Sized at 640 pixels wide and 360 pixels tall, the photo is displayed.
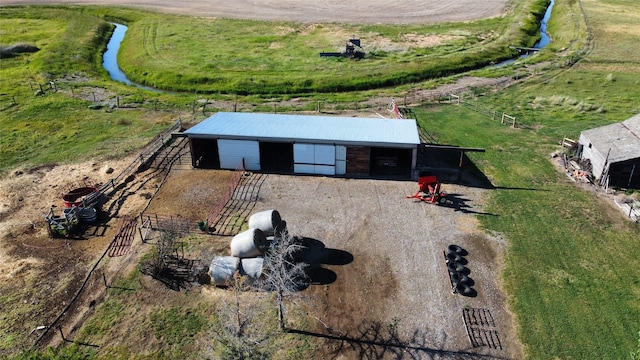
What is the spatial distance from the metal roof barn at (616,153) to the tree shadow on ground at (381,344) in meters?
19.0

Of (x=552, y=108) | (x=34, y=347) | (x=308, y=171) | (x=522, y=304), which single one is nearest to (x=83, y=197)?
(x=34, y=347)

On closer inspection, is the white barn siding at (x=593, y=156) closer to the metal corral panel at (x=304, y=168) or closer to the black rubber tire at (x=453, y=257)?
the black rubber tire at (x=453, y=257)

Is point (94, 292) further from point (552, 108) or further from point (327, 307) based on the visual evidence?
point (552, 108)

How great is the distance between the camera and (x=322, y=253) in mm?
26547

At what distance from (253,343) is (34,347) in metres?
9.90

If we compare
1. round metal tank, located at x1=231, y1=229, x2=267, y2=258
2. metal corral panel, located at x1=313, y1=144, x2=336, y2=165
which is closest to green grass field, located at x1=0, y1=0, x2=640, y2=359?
round metal tank, located at x1=231, y1=229, x2=267, y2=258

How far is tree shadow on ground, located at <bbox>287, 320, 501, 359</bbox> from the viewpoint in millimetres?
20422

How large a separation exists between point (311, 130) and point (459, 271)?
15.6m

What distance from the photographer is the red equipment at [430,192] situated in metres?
31.2

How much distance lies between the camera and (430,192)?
1232 inches

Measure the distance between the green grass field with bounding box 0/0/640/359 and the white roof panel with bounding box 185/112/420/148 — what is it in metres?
6.82

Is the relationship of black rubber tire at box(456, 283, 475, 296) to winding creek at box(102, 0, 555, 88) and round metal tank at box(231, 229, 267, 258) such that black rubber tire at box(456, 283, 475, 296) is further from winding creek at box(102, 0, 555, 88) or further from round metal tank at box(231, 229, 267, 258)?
winding creek at box(102, 0, 555, 88)

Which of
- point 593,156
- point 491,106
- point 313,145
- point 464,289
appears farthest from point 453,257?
point 491,106

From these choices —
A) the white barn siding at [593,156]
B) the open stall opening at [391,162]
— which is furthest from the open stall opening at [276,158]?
the white barn siding at [593,156]
